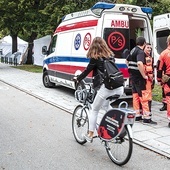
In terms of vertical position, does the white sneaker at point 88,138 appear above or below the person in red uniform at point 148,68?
below

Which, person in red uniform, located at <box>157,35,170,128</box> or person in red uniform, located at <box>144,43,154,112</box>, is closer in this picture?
person in red uniform, located at <box>157,35,170,128</box>

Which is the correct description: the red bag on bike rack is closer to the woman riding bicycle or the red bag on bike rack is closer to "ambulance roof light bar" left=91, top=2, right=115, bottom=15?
the woman riding bicycle

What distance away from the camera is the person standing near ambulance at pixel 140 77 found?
663 cm

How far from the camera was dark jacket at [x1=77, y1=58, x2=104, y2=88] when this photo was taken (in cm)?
494

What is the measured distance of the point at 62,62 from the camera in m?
10.8

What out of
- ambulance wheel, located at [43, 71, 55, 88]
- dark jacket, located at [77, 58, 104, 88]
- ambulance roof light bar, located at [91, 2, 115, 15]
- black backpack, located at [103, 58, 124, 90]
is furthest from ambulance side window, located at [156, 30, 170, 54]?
black backpack, located at [103, 58, 124, 90]

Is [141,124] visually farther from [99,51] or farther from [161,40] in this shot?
[161,40]

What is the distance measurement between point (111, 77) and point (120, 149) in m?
1.08

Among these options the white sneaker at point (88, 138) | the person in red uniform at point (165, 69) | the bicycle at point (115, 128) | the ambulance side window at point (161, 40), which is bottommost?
the white sneaker at point (88, 138)

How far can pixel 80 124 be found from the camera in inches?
221

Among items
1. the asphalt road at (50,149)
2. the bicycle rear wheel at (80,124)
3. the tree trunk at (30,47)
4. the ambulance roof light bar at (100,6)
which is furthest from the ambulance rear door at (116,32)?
the tree trunk at (30,47)

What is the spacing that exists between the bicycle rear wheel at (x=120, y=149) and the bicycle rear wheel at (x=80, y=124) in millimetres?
688

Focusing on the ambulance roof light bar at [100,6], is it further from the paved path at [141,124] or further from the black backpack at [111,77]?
the black backpack at [111,77]

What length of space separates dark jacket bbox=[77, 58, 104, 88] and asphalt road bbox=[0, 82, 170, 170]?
3.76 ft
